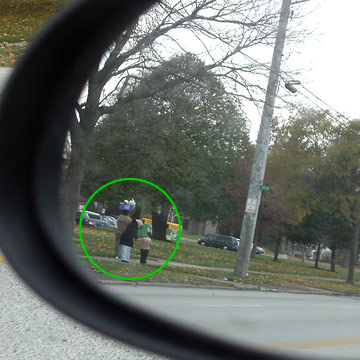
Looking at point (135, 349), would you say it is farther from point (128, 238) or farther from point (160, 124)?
point (160, 124)

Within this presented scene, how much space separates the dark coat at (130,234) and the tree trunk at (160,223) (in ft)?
3.74

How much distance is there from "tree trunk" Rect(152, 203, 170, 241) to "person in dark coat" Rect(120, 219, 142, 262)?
2.23ft

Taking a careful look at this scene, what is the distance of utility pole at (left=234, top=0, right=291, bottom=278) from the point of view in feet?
37.5

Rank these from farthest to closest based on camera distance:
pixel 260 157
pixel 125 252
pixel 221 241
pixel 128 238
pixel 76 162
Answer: pixel 221 241
pixel 260 157
pixel 76 162
pixel 125 252
pixel 128 238

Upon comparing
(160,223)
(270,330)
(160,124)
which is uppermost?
(160,124)

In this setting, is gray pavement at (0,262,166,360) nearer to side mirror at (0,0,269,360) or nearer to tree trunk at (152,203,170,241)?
side mirror at (0,0,269,360)

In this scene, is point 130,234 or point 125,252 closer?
point 130,234

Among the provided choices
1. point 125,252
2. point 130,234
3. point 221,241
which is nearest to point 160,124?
point 125,252

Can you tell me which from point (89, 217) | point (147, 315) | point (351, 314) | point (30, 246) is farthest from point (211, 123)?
point (147, 315)

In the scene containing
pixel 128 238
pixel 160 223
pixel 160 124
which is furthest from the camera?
pixel 160 124

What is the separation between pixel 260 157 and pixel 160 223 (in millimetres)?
5595

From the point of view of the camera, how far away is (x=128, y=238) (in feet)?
25.2

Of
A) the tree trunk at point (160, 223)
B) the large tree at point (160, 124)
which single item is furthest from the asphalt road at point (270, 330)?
the large tree at point (160, 124)

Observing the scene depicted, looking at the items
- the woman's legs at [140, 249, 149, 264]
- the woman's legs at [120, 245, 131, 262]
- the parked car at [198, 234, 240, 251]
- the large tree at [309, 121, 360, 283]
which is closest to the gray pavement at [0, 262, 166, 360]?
the woman's legs at [120, 245, 131, 262]
